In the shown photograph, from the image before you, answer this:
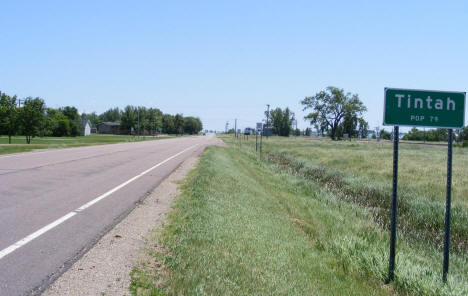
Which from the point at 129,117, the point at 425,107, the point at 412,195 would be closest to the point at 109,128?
the point at 129,117

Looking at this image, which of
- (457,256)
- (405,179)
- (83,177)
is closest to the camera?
(457,256)

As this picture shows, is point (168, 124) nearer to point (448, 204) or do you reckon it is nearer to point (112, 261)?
point (112, 261)

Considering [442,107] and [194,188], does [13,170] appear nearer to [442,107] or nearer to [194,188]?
[194,188]

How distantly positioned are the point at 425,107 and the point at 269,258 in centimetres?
290

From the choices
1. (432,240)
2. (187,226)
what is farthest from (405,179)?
(187,226)

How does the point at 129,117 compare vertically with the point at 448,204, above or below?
above

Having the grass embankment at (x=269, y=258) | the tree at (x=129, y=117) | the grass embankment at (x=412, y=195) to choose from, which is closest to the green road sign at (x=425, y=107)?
the grass embankment at (x=269, y=258)

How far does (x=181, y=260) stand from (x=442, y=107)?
12.9 feet

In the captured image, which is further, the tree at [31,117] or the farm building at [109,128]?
the farm building at [109,128]

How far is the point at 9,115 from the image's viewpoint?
40.1 meters

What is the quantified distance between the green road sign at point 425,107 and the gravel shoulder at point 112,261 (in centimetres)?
378

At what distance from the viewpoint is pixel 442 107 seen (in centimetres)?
498

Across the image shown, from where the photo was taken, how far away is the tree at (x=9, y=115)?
39688 millimetres

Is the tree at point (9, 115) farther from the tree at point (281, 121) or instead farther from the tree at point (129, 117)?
the tree at point (281, 121)
